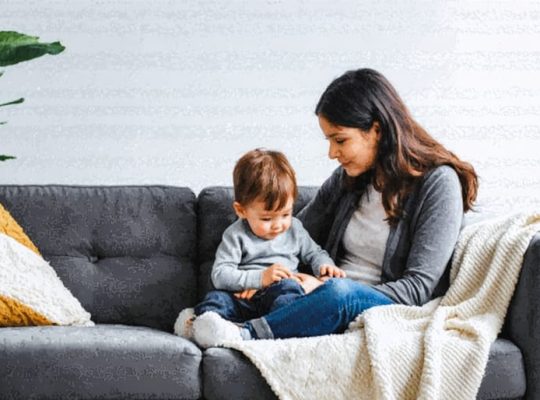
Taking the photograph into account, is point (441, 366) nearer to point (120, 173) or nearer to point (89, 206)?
point (89, 206)

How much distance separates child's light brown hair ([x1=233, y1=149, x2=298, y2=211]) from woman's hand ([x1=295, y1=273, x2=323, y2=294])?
0.63 ft

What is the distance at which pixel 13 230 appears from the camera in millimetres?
2816

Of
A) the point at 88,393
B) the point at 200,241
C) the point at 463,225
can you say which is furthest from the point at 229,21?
the point at 88,393

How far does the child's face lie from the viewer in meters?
2.70

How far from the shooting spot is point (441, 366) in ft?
7.61

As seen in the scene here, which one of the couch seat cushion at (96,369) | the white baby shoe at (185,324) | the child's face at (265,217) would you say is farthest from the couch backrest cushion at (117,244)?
the couch seat cushion at (96,369)

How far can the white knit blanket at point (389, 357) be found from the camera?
2.30m

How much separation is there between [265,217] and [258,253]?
0.38 ft

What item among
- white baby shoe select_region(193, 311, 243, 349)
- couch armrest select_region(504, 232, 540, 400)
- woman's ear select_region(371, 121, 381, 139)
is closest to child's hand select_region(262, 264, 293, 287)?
white baby shoe select_region(193, 311, 243, 349)

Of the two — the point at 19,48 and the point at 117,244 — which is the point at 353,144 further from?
the point at 19,48

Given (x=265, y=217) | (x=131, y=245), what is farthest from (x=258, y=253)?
(x=131, y=245)

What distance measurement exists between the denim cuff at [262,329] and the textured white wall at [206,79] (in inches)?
39.7

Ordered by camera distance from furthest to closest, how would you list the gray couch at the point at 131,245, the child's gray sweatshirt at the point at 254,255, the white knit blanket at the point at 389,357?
the gray couch at the point at 131,245 → the child's gray sweatshirt at the point at 254,255 → the white knit blanket at the point at 389,357

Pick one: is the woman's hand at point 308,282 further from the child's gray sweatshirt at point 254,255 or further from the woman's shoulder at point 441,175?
the woman's shoulder at point 441,175
